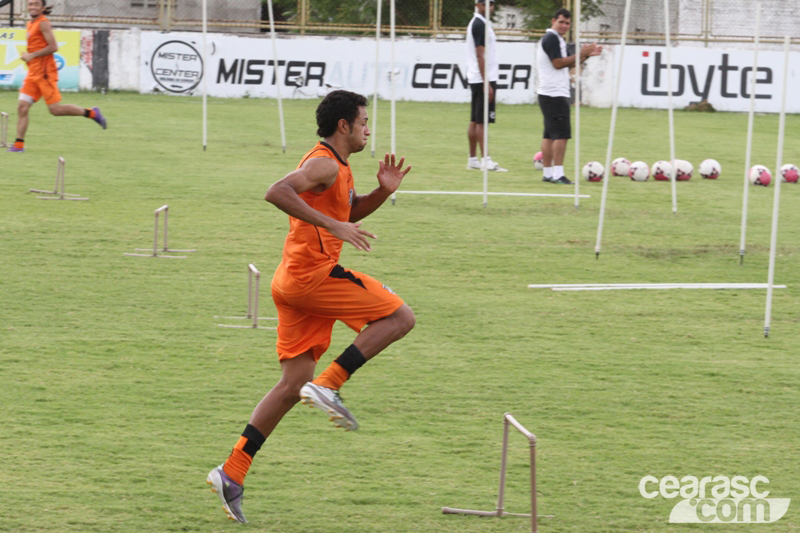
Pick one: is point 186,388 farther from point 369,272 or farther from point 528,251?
point 528,251

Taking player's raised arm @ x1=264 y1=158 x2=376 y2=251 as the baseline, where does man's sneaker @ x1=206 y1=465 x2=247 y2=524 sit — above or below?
below

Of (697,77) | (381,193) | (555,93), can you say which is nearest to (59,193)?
(555,93)

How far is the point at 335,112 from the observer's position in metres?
5.09

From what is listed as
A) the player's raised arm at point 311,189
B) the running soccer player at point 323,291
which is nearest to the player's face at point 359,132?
the running soccer player at point 323,291

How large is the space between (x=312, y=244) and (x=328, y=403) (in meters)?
0.75

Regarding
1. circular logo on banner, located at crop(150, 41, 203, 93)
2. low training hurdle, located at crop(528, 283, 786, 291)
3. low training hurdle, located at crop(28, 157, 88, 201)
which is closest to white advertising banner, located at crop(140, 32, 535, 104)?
circular logo on banner, located at crop(150, 41, 203, 93)

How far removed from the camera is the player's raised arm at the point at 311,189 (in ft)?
15.4

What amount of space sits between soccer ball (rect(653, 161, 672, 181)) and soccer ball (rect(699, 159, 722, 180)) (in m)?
0.64


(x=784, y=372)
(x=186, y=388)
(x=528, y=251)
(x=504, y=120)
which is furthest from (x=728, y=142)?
(x=186, y=388)

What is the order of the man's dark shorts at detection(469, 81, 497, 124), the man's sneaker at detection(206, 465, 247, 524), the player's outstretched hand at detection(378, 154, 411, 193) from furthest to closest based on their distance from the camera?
1. the man's dark shorts at detection(469, 81, 497, 124)
2. the player's outstretched hand at detection(378, 154, 411, 193)
3. the man's sneaker at detection(206, 465, 247, 524)

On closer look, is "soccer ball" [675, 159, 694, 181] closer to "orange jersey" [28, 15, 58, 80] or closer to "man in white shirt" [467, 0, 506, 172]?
"man in white shirt" [467, 0, 506, 172]

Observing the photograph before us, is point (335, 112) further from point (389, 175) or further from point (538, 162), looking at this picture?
point (538, 162)

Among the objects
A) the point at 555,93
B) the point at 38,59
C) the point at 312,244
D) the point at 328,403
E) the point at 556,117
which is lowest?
the point at 328,403

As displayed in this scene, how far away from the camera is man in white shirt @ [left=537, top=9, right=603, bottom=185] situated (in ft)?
47.2
